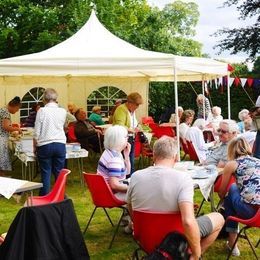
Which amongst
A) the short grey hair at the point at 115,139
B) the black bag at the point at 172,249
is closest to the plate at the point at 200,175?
the short grey hair at the point at 115,139

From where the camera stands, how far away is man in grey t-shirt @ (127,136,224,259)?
3.02 metres

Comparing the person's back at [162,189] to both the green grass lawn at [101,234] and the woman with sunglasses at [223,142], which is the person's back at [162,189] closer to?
the green grass lawn at [101,234]

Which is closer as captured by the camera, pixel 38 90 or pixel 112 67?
pixel 112 67

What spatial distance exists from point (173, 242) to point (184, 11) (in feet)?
121

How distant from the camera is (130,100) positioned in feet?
22.9

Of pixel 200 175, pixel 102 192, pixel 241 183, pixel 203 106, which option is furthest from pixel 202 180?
pixel 203 106

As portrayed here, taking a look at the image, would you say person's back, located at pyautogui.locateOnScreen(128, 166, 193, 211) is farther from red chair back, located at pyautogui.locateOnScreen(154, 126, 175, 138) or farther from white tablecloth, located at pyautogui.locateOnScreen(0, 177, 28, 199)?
red chair back, located at pyautogui.locateOnScreen(154, 126, 175, 138)

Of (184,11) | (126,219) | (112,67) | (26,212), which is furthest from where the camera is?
(184,11)

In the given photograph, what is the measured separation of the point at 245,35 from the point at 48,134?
76.4ft

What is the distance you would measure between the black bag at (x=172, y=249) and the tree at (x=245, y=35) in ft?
82.7

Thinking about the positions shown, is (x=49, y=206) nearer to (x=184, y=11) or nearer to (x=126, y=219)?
(x=126, y=219)

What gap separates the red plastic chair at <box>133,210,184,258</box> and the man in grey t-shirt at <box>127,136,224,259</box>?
1.5 inches

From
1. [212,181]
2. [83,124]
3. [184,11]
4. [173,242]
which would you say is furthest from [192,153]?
[184,11]

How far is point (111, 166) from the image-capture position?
4.39 metres
